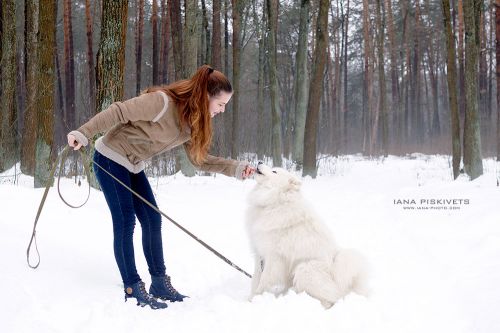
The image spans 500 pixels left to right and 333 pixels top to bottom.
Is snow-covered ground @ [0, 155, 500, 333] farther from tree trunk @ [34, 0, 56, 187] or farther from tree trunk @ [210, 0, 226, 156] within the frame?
tree trunk @ [210, 0, 226, 156]

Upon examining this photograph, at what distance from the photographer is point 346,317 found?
3.01m

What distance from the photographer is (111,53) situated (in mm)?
6898

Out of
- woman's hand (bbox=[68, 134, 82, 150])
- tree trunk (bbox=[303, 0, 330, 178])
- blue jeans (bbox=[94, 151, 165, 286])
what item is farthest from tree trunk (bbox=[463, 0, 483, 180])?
woman's hand (bbox=[68, 134, 82, 150])

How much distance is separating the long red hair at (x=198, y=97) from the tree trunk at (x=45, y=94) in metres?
6.23

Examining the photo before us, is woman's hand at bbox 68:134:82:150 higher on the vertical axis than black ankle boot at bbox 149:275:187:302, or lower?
higher

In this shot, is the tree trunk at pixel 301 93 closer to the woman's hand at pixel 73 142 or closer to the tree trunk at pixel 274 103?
the tree trunk at pixel 274 103

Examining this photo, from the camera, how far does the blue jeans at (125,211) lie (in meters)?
3.38

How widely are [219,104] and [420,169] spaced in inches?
564

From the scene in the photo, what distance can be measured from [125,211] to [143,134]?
2.05 ft

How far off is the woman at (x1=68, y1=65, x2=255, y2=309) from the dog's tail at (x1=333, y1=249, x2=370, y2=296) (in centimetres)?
101

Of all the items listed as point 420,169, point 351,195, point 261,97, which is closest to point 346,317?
point 351,195

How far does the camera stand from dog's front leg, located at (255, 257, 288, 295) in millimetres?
3375

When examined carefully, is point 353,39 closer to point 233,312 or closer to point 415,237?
point 415,237

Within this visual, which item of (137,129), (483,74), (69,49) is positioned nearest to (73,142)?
(137,129)
